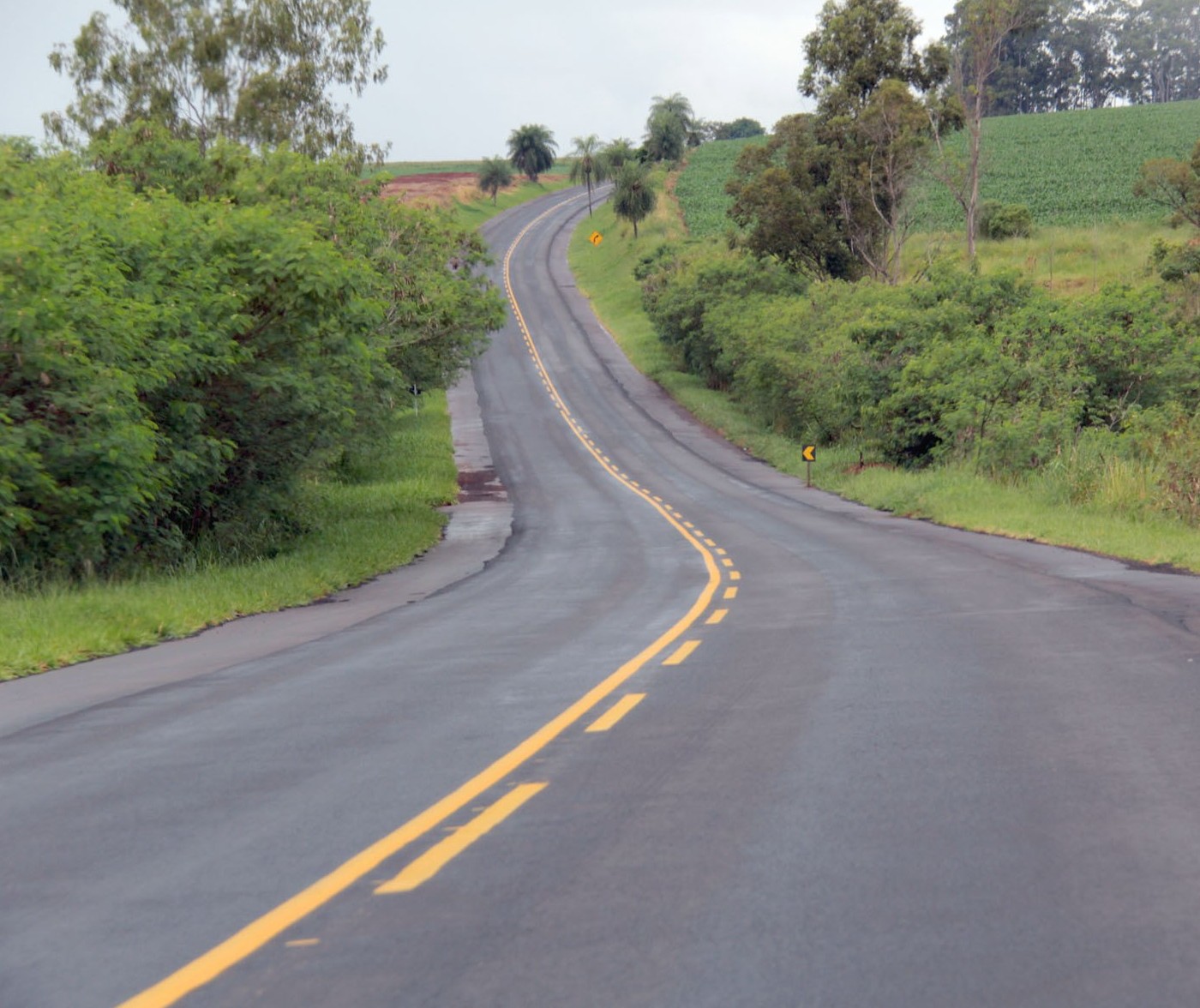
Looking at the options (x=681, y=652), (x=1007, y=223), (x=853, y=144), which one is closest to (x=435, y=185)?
(x=1007, y=223)

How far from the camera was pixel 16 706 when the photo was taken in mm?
9344

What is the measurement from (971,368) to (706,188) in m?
89.0

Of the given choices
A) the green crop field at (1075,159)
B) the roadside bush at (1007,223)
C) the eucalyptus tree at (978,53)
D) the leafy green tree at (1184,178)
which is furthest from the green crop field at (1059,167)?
the leafy green tree at (1184,178)

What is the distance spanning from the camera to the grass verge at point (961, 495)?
790 inches

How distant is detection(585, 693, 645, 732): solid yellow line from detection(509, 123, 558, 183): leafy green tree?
499ft

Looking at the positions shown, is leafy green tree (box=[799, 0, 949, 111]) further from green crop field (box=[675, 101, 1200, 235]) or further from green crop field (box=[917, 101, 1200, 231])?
green crop field (box=[675, 101, 1200, 235])

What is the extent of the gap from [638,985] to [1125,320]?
1320 inches

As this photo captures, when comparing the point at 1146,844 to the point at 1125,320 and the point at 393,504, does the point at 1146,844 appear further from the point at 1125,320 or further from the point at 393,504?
the point at 1125,320

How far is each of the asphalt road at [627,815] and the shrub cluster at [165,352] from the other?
14.6 ft

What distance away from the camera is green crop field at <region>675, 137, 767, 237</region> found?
340 feet

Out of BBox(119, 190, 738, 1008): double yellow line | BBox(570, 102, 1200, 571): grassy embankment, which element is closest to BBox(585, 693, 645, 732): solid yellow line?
BBox(119, 190, 738, 1008): double yellow line

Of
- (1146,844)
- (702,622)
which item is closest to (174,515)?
(702,622)

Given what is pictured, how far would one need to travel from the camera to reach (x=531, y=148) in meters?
156

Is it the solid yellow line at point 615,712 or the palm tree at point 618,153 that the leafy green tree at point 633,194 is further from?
the solid yellow line at point 615,712
